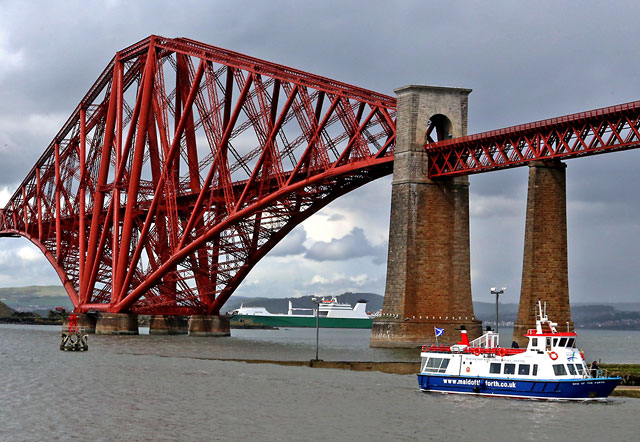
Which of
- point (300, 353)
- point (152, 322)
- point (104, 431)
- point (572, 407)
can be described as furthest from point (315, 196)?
point (104, 431)

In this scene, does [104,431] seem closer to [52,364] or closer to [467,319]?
[52,364]

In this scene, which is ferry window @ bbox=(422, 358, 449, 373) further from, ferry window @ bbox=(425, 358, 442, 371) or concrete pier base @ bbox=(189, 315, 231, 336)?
concrete pier base @ bbox=(189, 315, 231, 336)

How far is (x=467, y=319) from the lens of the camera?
79.5 meters

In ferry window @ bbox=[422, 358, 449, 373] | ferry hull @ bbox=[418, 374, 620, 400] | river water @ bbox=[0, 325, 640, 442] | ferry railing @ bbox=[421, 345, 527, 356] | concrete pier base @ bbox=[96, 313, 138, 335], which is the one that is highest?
concrete pier base @ bbox=[96, 313, 138, 335]

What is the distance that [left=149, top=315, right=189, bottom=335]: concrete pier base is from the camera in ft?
370

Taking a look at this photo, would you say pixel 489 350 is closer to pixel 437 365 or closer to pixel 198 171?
pixel 437 365

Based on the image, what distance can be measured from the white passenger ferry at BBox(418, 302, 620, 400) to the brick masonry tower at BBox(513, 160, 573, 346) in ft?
53.6

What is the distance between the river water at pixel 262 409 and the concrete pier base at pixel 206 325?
41.4 m

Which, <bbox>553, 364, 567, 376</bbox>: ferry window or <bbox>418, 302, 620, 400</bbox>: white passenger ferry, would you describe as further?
<bbox>553, 364, 567, 376</bbox>: ferry window

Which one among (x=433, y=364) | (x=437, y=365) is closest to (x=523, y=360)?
(x=437, y=365)

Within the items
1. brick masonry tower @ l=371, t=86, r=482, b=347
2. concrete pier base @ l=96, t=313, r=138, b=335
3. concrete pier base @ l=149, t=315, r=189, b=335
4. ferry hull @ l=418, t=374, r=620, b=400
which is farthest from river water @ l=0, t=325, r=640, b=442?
concrete pier base @ l=149, t=315, r=189, b=335

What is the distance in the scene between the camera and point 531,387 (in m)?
47.9

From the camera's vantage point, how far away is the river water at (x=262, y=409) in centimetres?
3891

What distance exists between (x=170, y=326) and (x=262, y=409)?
227 feet
